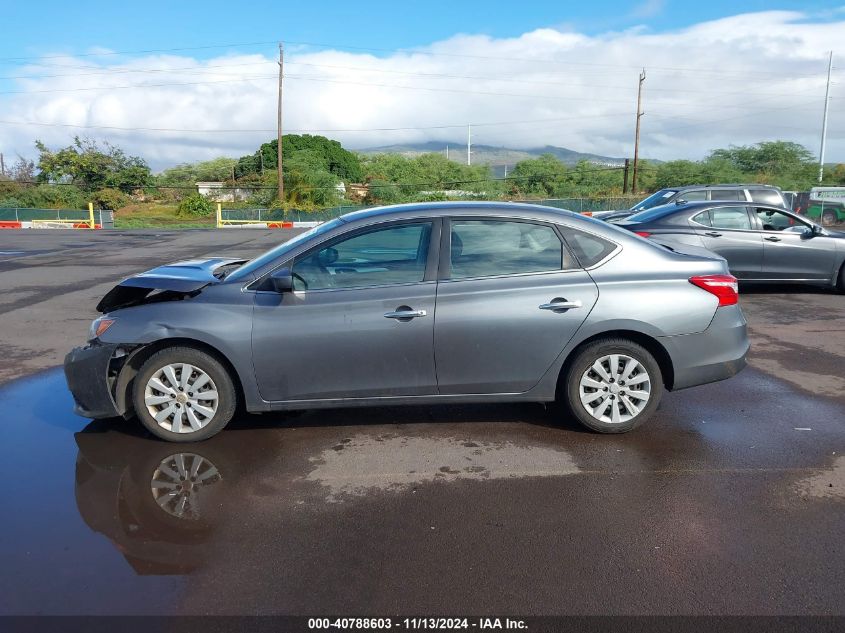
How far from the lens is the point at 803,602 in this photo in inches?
118

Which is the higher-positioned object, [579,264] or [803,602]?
[579,264]

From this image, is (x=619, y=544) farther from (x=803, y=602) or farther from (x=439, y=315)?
(x=439, y=315)

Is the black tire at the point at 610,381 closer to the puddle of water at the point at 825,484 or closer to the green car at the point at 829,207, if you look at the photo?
the puddle of water at the point at 825,484

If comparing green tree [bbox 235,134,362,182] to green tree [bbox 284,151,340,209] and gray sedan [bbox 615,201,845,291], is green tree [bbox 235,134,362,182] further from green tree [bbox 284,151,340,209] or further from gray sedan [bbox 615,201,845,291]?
gray sedan [bbox 615,201,845,291]

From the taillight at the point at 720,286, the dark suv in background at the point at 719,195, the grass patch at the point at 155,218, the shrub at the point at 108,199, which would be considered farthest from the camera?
the shrub at the point at 108,199

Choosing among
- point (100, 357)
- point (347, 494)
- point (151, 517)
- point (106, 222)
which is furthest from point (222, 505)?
point (106, 222)

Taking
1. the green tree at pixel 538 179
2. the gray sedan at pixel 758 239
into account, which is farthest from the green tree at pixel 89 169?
the gray sedan at pixel 758 239

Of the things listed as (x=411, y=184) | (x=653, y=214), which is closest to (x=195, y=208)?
(x=411, y=184)

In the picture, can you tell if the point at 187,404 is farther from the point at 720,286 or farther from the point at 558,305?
the point at 720,286

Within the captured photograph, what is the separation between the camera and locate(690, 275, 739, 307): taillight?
503 centimetres

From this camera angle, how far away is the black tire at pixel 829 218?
27.9 meters

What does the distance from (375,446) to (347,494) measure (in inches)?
30.6

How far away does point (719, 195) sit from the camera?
48.7 feet

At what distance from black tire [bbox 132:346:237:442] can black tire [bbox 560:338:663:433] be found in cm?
239
